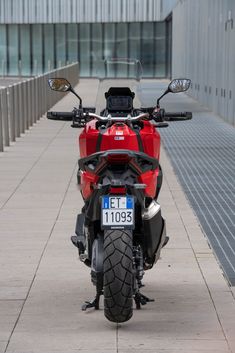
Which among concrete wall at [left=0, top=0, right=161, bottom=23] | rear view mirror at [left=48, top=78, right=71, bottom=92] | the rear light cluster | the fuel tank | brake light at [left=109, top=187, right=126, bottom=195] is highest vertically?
concrete wall at [left=0, top=0, right=161, bottom=23]

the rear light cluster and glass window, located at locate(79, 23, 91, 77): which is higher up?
the rear light cluster

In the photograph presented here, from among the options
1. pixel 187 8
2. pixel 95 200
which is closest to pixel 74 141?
pixel 95 200

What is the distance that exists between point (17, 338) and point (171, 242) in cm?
284

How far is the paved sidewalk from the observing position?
16.7 ft

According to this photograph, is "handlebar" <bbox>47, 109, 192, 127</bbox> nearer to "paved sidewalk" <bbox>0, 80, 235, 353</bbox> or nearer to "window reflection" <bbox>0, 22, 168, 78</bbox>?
"paved sidewalk" <bbox>0, 80, 235, 353</bbox>

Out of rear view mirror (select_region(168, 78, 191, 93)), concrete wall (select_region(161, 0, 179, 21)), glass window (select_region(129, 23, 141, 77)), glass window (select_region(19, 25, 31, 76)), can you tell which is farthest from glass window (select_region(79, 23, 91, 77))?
rear view mirror (select_region(168, 78, 191, 93))

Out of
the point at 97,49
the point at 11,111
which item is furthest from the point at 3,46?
the point at 11,111

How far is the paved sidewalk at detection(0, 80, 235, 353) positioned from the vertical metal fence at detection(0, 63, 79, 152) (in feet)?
19.7

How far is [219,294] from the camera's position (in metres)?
6.07

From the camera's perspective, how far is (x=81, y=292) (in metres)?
6.15

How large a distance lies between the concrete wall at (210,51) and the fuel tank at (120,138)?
1521 centimetres

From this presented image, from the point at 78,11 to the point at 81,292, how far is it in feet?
164

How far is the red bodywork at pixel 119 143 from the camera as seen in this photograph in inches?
213

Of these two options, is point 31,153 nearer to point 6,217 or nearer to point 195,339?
point 6,217
